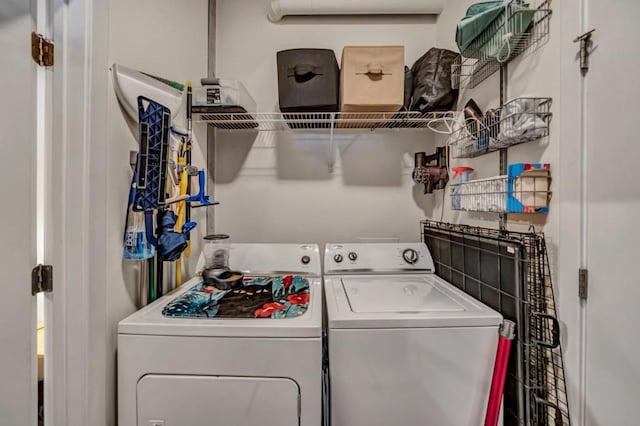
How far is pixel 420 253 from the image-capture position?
6.22ft

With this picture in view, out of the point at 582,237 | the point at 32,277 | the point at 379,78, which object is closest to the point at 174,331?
the point at 32,277

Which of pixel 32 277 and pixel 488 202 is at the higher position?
pixel 488 202

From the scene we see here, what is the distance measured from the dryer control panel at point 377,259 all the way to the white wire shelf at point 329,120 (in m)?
0.79

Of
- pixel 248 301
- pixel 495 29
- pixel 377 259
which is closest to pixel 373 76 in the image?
pixel 495 29

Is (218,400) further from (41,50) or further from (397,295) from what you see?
(41,50)

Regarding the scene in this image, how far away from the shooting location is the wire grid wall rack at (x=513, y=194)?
1.13 m

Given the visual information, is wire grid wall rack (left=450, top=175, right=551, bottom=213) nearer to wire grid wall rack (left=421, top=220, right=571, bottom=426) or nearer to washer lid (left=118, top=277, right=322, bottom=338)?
wire grid wall rack (left=421, top=220, right=571, bottom=426)

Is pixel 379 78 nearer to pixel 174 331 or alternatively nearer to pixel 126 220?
pixel 126 220

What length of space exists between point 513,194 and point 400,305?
65 cm

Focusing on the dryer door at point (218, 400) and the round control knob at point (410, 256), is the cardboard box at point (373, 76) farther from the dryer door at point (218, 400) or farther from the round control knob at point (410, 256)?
the dryer door at point (218, 400)

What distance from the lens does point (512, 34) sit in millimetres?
1177

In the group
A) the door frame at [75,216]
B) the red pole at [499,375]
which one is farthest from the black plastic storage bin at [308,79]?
the red pole at [499,375]

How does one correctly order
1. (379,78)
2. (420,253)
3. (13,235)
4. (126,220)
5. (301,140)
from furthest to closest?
(301,140), (420,253), (379,78), (126,220), (13,235)

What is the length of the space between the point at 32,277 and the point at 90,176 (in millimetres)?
397
